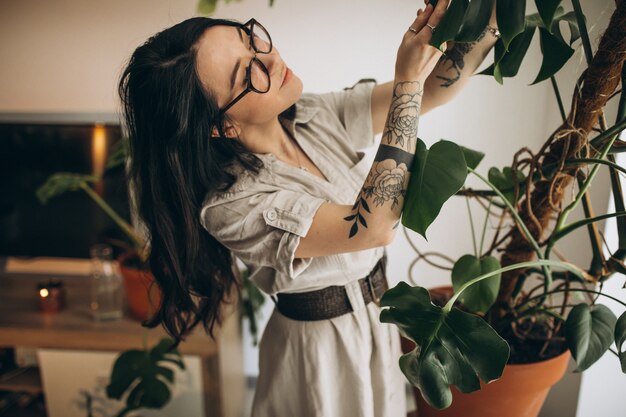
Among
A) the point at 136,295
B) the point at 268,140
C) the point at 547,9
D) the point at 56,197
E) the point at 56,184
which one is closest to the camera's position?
the point at 547,9

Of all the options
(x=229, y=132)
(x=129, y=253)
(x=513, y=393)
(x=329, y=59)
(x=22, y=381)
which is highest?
(x=329, y=59)

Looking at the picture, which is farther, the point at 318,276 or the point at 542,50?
the point at 318,276

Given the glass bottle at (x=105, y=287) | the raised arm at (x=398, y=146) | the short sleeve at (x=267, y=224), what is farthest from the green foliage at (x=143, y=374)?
the raised arm at (x=398, y=146)

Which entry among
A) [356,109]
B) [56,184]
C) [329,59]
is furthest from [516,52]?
[56,184]

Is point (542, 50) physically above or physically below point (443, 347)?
above

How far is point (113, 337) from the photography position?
4.96 feet

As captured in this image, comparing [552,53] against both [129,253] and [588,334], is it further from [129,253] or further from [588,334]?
[129,253]

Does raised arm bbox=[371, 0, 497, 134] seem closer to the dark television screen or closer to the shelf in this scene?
the dark television screen

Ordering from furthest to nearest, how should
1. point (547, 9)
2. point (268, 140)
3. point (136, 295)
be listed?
point (136, 295) < point (268, 140) < point (547, 9)

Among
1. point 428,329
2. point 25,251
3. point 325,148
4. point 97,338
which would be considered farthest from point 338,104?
point 25,251

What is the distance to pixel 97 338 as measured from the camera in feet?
4.98

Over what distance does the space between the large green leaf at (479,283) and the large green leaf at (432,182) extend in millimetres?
200

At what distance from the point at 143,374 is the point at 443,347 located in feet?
3.26

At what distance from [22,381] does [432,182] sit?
177 cm
